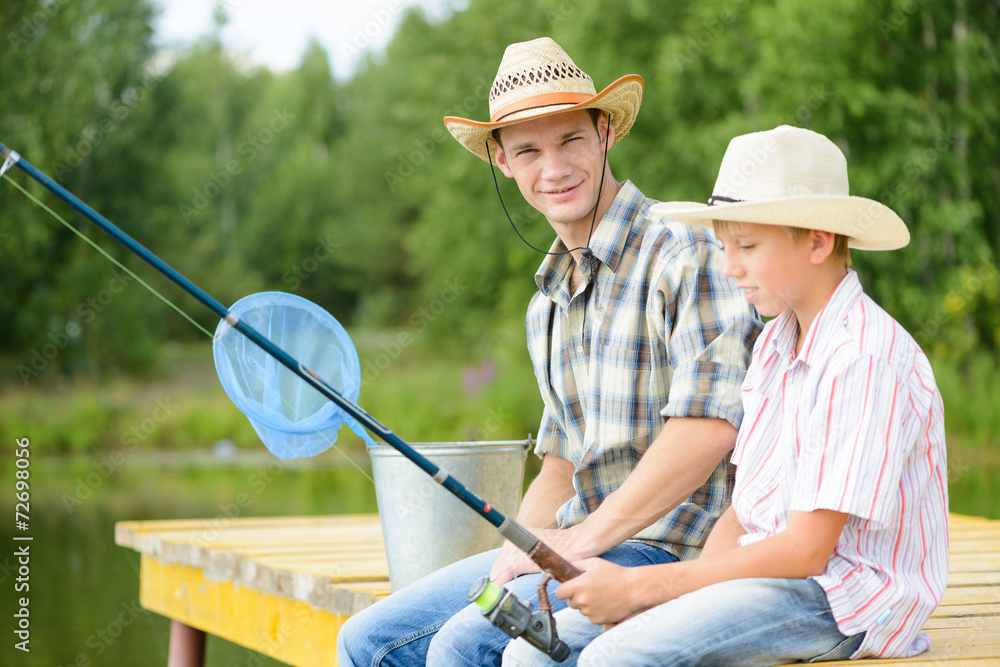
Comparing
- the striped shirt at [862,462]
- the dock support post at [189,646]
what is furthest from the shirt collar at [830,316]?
the dock support post at [189,646]

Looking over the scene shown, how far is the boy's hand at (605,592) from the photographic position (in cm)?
164

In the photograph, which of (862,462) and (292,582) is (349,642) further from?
(862,462)

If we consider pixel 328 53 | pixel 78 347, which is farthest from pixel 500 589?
pixel 328 53

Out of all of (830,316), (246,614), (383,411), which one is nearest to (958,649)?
(830,316)

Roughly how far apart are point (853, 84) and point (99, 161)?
405 inches

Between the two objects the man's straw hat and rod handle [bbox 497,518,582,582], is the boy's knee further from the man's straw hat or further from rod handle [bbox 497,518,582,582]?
the man's straw hat

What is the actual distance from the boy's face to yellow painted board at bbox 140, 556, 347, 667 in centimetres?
150

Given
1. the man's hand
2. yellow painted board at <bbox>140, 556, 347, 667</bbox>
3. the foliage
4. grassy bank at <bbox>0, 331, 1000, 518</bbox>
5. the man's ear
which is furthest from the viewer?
the foliage

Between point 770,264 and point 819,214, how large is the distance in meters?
0.10

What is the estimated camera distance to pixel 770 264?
1.66m

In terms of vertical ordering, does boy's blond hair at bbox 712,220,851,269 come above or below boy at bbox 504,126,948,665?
above

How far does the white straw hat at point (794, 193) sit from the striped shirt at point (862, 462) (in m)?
0.09

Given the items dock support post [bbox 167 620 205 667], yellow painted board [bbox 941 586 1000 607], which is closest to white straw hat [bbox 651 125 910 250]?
yellow painted board [bbox 941 586 1000 607]

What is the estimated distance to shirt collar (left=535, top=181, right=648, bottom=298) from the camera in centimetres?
209
